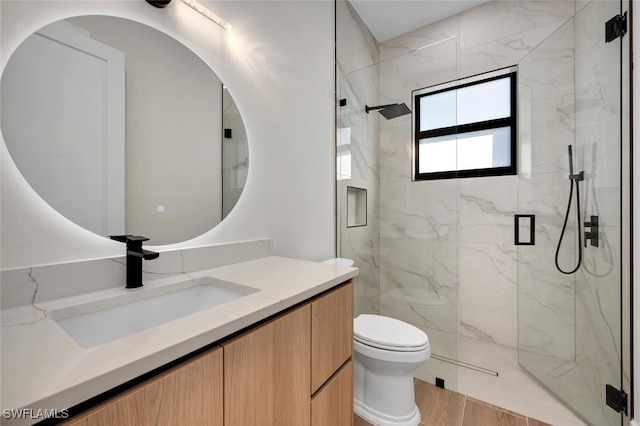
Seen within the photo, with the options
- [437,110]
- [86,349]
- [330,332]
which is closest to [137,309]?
[86,349]

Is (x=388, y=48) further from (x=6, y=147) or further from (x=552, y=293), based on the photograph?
(x=6, y=147)

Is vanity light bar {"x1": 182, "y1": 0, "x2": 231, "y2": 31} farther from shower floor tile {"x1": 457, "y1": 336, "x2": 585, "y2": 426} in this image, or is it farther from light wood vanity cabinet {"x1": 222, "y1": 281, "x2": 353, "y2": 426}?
shower floor tile {"x1": 457, "y1": 336, "x2": 585, "y2": 426}

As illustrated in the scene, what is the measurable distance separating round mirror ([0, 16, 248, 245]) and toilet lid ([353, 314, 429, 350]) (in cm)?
100

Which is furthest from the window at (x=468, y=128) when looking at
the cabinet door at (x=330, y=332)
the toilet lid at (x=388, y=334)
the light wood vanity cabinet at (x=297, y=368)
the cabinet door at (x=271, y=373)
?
the cabinet door at (x=271, y=373)

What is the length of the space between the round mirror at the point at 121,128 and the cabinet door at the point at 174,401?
61 cm

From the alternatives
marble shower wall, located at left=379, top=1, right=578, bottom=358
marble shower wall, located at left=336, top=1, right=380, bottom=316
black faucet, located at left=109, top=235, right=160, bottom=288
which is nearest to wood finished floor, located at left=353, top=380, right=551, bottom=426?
marble shower wall, located at left=379, top=1, right=578, bottom=358

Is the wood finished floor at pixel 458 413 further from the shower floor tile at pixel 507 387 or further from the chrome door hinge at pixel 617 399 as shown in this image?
the chrome door hinge at pixel 617 399

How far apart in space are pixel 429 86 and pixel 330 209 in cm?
117

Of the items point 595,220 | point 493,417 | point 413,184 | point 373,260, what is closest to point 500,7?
point 413,184

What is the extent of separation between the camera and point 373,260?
86.0 inches

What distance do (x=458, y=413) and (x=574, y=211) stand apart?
1405mm

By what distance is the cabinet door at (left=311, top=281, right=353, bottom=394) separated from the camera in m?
0.92

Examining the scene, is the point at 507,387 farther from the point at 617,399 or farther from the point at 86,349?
the point at 86,349

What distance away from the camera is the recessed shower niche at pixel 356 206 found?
7.22 ft
